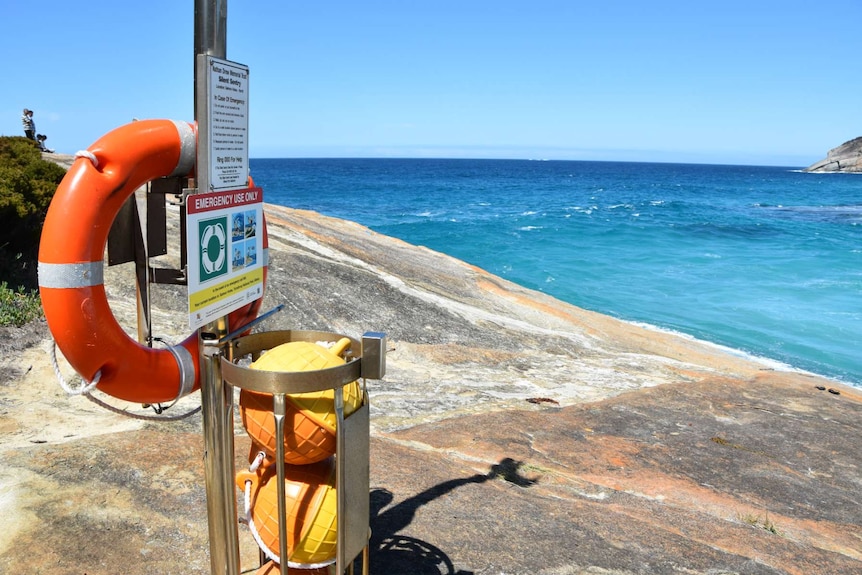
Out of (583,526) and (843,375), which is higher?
(583,526)

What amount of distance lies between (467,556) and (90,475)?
229 cm

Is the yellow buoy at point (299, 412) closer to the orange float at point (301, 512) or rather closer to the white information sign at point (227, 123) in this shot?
the orange float at point (301, 512)

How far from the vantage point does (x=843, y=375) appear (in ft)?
53.5

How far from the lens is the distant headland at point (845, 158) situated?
11450cm

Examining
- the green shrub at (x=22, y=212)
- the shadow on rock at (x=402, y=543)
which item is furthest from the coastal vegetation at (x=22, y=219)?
the shadow on rock at (x=402, y=543)

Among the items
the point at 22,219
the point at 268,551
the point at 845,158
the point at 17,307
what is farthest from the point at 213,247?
the point at 845,158

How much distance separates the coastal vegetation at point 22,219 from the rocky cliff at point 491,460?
101 cm

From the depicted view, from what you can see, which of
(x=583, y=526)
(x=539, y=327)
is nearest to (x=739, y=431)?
(x=583, y=526)

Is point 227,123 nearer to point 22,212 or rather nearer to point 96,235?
point 96,235

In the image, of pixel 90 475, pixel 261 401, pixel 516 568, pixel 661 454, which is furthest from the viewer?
pixel 661 454

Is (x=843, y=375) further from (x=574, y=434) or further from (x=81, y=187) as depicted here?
(x=81, y=187)

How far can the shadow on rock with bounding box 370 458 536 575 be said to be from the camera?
3738mm

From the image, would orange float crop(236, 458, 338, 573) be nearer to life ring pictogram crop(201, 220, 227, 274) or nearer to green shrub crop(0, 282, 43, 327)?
life ring pictogram crop(201, 220, 227, 274)

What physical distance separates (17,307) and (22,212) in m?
1.48
